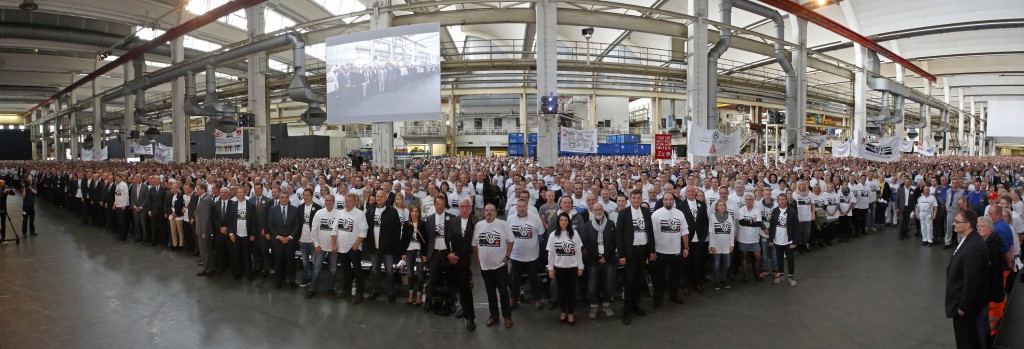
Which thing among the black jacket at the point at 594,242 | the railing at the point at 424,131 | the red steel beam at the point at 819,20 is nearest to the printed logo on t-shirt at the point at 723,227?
the black jacket at the point at 594,242

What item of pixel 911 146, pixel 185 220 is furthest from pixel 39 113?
pixel 911 146

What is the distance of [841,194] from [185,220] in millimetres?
13881

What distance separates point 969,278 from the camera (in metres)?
3.48

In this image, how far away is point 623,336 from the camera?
4684 millimetres

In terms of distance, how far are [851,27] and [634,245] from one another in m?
27.0

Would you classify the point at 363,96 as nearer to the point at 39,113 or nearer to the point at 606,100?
the point at 606,100

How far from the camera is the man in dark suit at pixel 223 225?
6.84m

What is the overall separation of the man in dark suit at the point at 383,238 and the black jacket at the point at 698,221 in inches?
157

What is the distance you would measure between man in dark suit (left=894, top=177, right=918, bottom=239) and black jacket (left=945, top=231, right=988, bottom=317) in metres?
7.88

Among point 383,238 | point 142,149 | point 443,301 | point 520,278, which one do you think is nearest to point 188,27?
point 142,149

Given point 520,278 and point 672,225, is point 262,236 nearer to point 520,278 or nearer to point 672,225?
point 520,278

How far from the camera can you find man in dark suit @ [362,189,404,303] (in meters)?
5.62

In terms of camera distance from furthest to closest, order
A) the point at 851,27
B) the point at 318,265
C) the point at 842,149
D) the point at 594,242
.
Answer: the point at 851,27, the point at 842,149, the point at 318,265, the point at 594,242

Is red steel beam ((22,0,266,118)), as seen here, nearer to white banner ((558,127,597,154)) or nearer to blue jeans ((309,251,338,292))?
white banner ((558,127,597,154))
